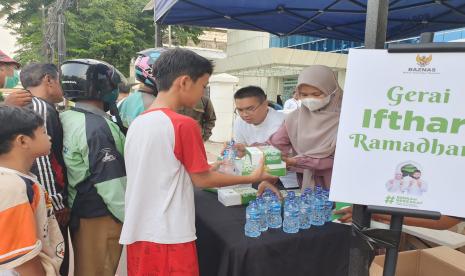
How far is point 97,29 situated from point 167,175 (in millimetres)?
11259

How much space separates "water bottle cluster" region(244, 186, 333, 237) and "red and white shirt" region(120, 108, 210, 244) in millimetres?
299

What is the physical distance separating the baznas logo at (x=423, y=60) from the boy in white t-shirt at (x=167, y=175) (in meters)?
0.91

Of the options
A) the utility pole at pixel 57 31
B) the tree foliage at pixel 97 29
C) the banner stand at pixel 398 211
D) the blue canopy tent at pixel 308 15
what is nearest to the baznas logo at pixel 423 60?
the banner stand at pixel 398 211

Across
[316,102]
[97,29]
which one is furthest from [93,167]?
[97,29]

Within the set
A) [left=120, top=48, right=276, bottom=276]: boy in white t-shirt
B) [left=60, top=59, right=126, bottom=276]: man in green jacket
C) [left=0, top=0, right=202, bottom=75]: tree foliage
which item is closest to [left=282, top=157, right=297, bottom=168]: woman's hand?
[left=120, top=48, right=276, bottom=276]: boy in white t-shirt

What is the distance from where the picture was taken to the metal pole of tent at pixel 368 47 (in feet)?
4.25

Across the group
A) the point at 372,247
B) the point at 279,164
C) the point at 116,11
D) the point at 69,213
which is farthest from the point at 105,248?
the point at 116,11

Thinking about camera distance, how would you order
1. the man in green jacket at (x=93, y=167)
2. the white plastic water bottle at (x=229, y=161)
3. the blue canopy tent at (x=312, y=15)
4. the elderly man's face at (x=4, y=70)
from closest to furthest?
the man in green jacket at (x=93, y=167) < the white plastic water bottle at (x=229, y=161) < the elderly man's face at (x=4, y=70) < the blue canopy tent at (x=312, y=15)

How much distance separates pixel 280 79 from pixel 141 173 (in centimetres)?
1736

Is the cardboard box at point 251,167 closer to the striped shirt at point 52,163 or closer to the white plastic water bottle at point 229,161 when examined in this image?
the white plastic water bottle at point 229,161

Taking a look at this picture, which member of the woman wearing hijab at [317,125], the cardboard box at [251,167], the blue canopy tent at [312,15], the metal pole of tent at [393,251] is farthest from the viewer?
the blue canopy tent at [312,15]

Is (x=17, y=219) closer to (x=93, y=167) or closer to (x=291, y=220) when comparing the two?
(x=93, y=167)

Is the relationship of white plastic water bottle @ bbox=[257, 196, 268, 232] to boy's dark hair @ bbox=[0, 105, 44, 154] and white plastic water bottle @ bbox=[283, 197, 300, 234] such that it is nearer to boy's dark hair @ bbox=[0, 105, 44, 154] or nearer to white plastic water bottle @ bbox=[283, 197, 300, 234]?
white plastic water bottle @ bbox=[283, 197, 300, 234]

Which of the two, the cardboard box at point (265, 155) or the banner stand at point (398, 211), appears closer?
the banner stand at point (398, 211)
